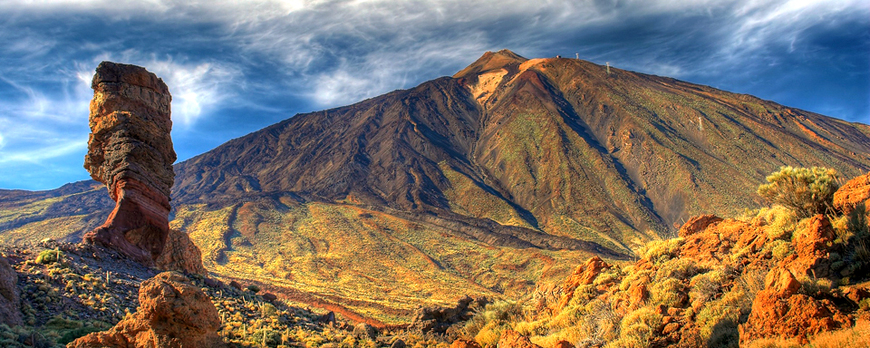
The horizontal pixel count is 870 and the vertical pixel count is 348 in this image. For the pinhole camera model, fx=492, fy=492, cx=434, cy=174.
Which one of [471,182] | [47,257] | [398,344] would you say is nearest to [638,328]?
[398,344]

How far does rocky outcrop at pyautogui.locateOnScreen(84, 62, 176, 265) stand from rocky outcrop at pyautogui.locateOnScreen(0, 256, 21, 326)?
4.93m

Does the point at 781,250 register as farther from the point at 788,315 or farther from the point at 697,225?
the point at 697,225

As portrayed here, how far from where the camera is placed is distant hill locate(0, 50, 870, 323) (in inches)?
1855

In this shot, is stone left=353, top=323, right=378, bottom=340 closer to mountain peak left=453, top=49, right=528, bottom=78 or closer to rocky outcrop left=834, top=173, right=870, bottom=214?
rocky outcrop left=834, top=173, right=870, bottom=214

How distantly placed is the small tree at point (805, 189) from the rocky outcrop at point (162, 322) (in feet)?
A: 35.6

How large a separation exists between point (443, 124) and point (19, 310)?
103528 mm

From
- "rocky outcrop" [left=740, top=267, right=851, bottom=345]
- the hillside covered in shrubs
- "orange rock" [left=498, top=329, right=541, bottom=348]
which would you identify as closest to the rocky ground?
the hillside covered in shrubs

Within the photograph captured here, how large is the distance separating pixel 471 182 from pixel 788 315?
245 ft

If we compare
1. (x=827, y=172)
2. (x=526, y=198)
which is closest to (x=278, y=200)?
(x=526, y=198)

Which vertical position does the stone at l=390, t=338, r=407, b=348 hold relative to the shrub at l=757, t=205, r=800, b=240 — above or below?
below

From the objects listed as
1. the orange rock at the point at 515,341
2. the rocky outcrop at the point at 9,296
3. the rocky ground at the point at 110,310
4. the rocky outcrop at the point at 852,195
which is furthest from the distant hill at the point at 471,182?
the rocky outcrop at the point at 852,195

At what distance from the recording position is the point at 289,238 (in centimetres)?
5425

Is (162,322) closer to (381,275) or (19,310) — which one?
(19,310)

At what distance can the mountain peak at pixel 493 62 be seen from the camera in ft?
449
